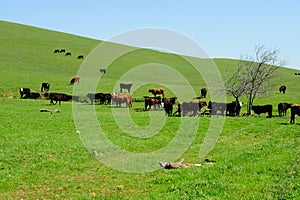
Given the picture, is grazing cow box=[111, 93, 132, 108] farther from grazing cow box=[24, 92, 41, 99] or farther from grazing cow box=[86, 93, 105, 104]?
grazing cow box=[24, 92, 41, 99]

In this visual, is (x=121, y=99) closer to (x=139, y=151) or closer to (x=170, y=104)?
(x=170, y=104)

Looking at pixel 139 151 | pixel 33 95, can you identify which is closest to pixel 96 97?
pixel 33 95

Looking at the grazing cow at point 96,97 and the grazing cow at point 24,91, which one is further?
the grazing cow at point 24,91

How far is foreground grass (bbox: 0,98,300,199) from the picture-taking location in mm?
10484

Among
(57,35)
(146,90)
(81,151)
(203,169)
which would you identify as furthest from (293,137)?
(57,35)

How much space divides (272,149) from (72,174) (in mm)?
8637

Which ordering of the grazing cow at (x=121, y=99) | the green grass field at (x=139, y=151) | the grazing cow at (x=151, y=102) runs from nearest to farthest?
the green grass field at (x=139, y=151)
the grazing cow at (x=151, y=102)
the grazing cow at (x=121, y=99)

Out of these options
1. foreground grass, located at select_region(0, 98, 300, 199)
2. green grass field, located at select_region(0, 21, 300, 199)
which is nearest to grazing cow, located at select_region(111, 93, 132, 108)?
green grass field, located at select_region(0, 21, 300, 199)

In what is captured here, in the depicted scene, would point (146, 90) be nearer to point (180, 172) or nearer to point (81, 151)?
point (81, 151)

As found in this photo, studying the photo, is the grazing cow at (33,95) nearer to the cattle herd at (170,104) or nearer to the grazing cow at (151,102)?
the cattle herd at (170,104)

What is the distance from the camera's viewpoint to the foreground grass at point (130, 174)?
413 inches

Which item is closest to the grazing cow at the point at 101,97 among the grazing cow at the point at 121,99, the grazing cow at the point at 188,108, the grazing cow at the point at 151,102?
the grazing cow at the point at 121,99

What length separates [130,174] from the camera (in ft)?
43.4

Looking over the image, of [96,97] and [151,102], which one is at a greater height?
[96,97]
